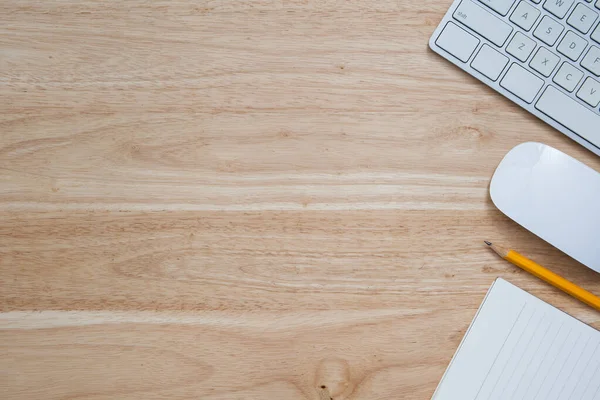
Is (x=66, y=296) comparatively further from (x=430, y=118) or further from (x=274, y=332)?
(x=430, y=118)

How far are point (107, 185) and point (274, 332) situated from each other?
0.21 meters

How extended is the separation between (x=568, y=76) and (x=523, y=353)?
0.87ft

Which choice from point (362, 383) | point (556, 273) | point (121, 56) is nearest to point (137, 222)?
point (121, 56)

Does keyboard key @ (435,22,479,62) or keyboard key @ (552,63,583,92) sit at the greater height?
keyboard key @ (552,63,583,92)

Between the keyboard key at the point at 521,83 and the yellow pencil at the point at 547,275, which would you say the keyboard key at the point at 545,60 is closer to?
the keyboard key at the point at 521,83

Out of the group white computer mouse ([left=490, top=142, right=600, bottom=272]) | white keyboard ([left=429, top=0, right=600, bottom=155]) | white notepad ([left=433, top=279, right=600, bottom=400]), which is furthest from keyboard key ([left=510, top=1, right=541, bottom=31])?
white notepad ([left=433, top=279, right=600, bottom=400])

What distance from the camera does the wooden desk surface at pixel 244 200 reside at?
506 millimetres

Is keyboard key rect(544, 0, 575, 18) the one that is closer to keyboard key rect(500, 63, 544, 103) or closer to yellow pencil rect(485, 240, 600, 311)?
keyboard key rect(500, 63, 544, 103)

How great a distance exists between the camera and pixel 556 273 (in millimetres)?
530

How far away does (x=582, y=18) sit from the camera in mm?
510

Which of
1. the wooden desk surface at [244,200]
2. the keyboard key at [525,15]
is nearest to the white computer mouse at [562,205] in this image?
the wooden desk surface at [244,200]

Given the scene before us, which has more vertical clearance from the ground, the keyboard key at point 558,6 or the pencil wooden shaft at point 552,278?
the keyboard key at point 558,6

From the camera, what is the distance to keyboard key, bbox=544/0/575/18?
0.51 meters

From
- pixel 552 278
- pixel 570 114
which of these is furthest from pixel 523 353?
pixel 570 114
